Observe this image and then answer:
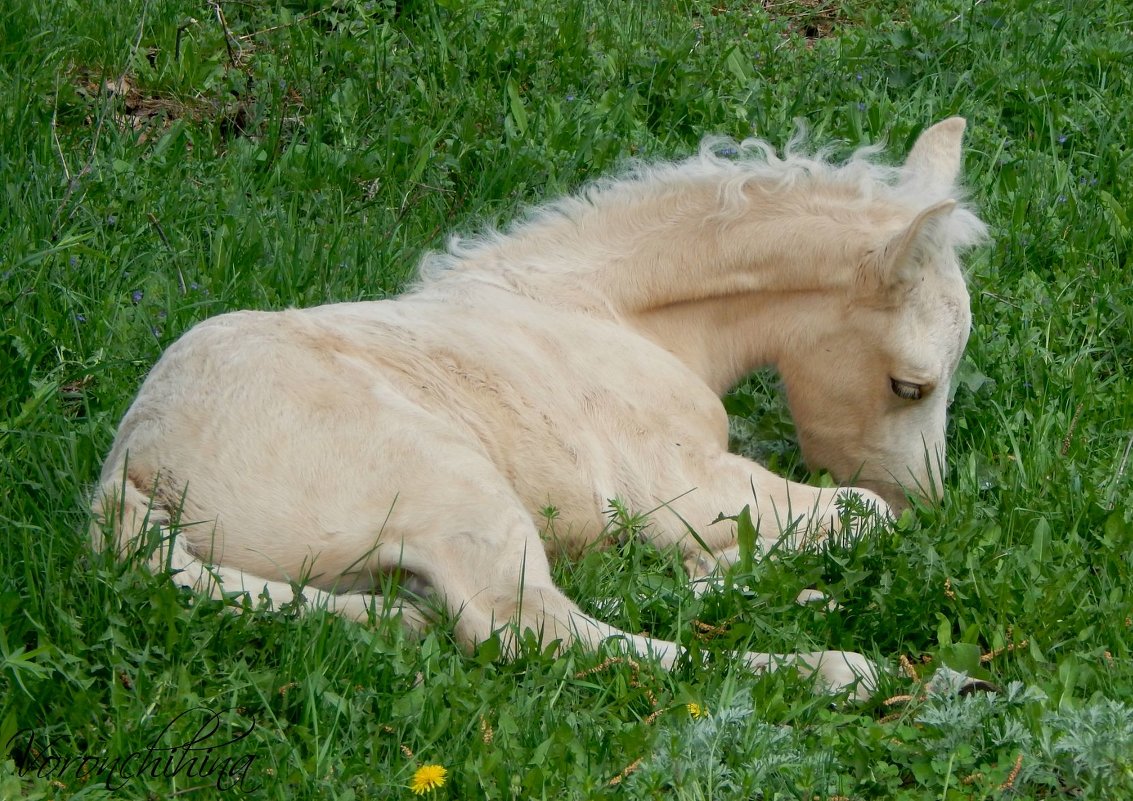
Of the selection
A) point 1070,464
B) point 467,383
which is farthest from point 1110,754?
point 467,383

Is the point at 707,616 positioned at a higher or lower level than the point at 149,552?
lower

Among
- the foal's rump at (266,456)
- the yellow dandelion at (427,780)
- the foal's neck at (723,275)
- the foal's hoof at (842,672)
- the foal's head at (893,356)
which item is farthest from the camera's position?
the foal's neck at (723,275)

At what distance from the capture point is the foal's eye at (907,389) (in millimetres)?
4539

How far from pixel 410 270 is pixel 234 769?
10.0ft

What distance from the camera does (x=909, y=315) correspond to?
4.51m

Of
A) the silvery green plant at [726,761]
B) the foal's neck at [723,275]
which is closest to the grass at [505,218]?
the silvery green plant at [726,761]

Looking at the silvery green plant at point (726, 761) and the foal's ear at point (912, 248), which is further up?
the foal's ear at point (912, 248)

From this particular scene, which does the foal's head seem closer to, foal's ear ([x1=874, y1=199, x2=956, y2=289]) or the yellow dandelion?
foal's ear ([x1=874, y1=199, x2=956, y2=289])

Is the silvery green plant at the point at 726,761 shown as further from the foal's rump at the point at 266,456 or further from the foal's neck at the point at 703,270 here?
the foal's neck at the point at 703,270

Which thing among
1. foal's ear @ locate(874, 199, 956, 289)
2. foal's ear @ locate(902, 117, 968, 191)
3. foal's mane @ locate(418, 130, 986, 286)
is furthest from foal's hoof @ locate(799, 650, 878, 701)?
foal's ear @ locate(902, 117, 968, 191)

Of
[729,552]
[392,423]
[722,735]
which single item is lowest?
[729,552]

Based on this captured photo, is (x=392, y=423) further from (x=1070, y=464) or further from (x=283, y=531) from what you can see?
(x=1070, y=464)

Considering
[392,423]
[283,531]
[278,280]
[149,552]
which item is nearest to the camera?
[149,552]

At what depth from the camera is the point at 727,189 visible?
4828mm
